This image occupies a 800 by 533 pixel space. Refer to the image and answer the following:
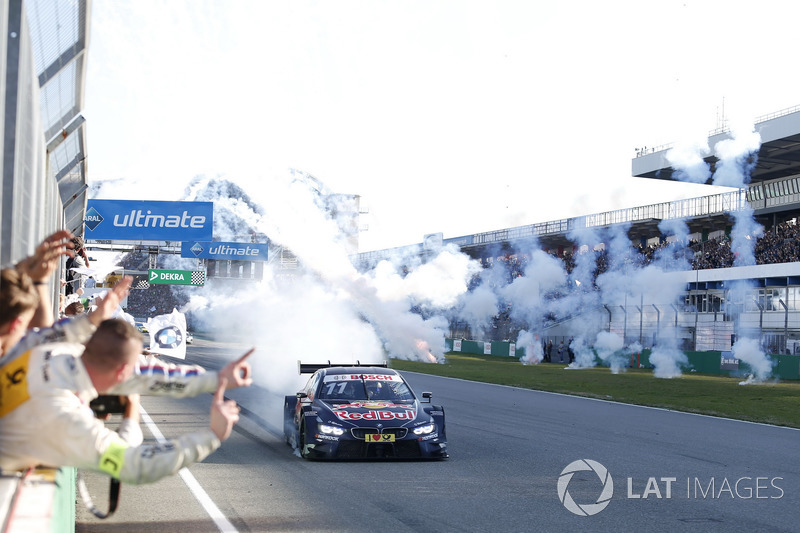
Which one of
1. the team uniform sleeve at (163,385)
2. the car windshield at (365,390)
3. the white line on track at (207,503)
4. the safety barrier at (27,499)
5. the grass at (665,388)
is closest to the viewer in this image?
the safety barrier at (27,499)

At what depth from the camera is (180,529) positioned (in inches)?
278

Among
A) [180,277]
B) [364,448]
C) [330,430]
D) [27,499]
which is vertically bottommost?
[364,448]

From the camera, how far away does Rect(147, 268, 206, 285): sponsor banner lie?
48.9 m

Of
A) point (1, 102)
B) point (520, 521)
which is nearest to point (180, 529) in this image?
point (520, 521)

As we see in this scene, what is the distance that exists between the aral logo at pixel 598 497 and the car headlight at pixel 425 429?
1.75 m

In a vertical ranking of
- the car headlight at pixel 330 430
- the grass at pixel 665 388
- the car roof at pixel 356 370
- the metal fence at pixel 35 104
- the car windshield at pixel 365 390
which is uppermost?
→ the metal fence at pixel 35 104

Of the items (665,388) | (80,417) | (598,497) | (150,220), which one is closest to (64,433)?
(80,417)

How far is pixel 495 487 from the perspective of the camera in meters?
9.19

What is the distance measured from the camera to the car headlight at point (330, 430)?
10781mm

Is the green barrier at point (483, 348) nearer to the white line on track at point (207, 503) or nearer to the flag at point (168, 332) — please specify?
the flag at point (168, 332)

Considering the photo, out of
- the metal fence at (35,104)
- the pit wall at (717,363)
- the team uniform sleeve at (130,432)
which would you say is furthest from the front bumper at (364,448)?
the pit wall at (717,363)

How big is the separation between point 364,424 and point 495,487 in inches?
89.1

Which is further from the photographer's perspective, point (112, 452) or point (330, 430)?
point (330, 430)

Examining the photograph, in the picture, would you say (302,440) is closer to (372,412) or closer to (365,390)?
(372,412)
